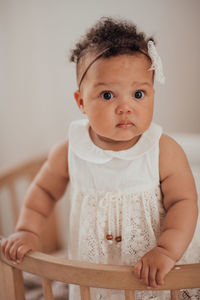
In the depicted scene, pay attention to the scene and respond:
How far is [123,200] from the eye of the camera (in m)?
0.77

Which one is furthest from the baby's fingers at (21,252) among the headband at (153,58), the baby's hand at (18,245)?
the headband at (153,58)

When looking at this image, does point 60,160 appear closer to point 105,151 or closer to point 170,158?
point 105,151

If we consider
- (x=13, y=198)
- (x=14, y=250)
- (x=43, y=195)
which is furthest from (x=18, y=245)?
(x=13, y=198)

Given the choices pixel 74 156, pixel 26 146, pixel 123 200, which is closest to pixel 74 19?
pixel 74 156

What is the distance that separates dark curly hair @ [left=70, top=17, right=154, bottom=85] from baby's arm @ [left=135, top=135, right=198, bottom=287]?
20 cm

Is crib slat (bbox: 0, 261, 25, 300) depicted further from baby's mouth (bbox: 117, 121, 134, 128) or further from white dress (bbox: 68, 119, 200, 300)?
baby's mouth (bbox: 117, 121, 134, 128)

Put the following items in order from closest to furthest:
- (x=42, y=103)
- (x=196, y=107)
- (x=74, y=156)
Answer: (x=74, y=156) → (x=196, y=107) → (x=42, y=103)

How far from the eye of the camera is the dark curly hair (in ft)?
2.21

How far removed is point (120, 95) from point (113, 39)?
3.8 inches

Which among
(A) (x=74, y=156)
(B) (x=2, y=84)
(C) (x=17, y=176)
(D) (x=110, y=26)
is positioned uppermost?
(D) (x=110, y=26)

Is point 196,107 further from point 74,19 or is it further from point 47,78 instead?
point 47,78

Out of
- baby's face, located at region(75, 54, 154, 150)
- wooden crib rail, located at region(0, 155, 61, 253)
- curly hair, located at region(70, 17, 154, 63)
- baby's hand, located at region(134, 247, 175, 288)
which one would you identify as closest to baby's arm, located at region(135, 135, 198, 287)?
baby's hand, located at region(134, 247, 175, 288)

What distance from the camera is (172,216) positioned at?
72 centimetres

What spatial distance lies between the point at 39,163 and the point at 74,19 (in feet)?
1.58
